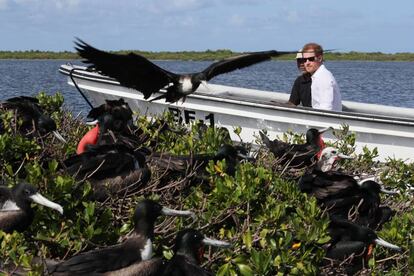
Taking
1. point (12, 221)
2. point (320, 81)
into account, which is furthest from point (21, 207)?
point (320, 81)

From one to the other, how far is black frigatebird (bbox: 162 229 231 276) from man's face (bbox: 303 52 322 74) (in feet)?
13.4

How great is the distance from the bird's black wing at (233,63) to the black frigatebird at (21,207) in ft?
9.76

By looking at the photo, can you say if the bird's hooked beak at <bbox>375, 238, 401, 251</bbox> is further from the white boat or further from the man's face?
the man's face

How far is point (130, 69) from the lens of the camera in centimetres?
602

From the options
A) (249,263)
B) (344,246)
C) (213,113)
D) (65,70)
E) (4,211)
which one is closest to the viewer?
(249,263)

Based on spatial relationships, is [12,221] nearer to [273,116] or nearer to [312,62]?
[312,62]

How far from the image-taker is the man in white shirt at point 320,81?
7312 mm

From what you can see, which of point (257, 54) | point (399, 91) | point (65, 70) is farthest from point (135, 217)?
point (399, 91)

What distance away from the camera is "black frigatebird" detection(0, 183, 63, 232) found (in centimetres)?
347

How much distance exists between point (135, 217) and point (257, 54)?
126 inches

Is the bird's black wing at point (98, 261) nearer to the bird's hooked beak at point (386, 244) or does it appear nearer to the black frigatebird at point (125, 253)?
the black frigatebird at point (125, 253)

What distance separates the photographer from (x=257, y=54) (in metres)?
6.48

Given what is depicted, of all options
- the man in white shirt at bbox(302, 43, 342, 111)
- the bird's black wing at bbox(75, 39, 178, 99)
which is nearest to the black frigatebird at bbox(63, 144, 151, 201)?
the bird's black wing at bbox(75, 39, 178, 99)

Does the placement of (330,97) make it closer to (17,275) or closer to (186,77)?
(186,77)
